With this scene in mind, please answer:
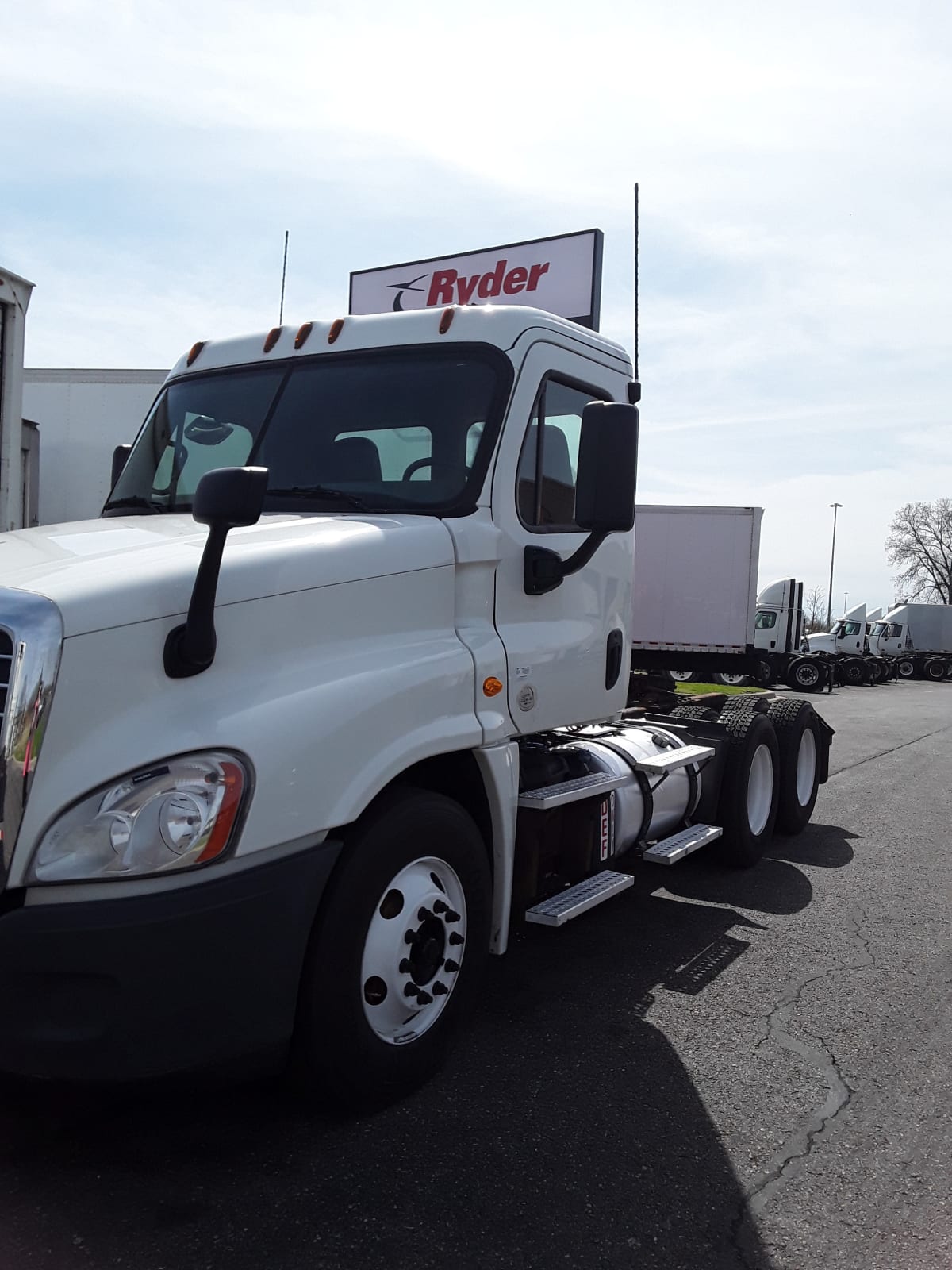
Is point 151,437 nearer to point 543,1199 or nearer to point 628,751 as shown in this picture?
point 628,751

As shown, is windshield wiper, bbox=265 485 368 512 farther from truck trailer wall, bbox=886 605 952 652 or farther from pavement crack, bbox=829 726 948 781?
truck trailer wall, bbox=886 605 952 652

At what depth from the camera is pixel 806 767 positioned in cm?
834

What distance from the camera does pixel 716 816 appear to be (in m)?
6.99

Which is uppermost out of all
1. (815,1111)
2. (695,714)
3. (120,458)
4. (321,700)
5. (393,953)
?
(120,458)

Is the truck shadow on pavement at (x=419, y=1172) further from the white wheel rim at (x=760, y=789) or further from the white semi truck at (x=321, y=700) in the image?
the white wheel rim at (x=760, y=789)

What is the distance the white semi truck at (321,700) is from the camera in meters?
2.74

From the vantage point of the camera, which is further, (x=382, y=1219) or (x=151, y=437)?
(x=151, y=437)

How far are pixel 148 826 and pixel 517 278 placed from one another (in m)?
9.59

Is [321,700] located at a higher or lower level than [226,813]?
higher

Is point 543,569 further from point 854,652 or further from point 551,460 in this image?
point 854,652

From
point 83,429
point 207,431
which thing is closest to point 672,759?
point 207,431

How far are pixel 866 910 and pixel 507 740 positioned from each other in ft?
10.3

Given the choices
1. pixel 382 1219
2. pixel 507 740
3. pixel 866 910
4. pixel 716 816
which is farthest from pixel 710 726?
pixel 382 1219

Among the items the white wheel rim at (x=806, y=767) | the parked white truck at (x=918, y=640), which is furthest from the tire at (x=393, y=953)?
the parked white truck at (x=918, y=640)
